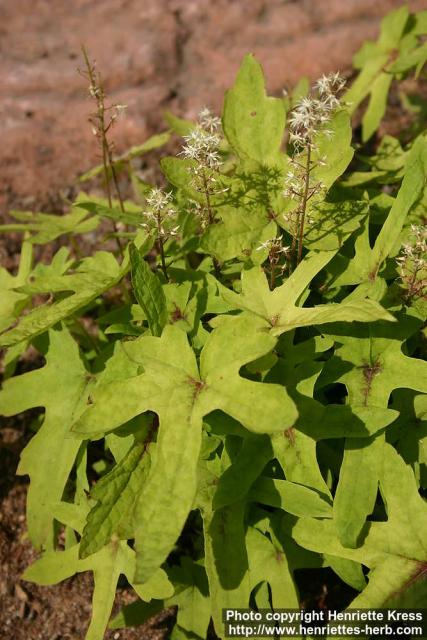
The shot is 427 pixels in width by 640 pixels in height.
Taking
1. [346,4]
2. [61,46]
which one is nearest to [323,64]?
[346,4]

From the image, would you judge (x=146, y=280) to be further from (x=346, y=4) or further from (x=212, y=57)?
(x=346, y=4)

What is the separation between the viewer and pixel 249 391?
5.36ft

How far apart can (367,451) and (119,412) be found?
0.75 m

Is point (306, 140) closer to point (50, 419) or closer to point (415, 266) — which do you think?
point (415, 266)

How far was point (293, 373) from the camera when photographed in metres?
1.93

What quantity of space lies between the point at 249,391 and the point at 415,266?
2.25 feet

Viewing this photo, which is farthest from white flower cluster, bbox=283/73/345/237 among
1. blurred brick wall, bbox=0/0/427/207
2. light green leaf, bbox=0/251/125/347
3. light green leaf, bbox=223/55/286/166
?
blurred brick wall, bbox=0/0/427/207

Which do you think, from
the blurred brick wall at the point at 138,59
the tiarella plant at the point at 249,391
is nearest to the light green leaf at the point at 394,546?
the tiarella plant at the point at 249,391

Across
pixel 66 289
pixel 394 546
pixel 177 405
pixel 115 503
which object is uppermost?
pixel 66 289

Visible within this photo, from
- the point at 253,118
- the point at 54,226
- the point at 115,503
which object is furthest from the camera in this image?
the point at 54,226

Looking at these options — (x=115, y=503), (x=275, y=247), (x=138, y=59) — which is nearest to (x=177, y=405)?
(x=115, y=503)

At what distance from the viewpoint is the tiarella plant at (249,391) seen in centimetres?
171

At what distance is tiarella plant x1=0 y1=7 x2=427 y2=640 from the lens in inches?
67.4

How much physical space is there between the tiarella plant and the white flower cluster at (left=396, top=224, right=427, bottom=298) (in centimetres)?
1
